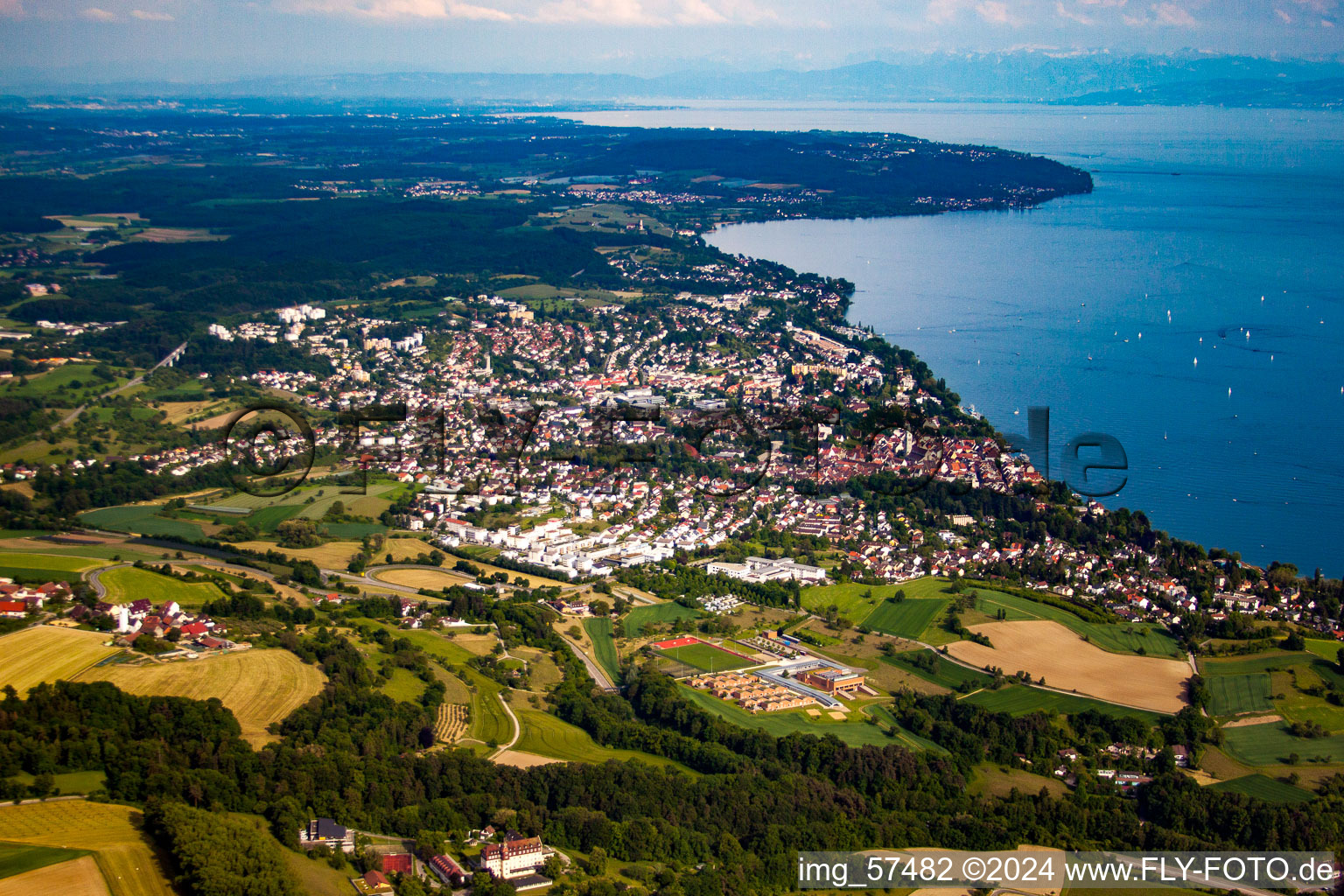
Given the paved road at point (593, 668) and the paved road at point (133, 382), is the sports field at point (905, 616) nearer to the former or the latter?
the paved road at point (593, 668)

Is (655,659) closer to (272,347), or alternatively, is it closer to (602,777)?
(602,777)

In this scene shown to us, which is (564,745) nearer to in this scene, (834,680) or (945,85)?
(834,680)

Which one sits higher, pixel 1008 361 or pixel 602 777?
pixel 1008 361

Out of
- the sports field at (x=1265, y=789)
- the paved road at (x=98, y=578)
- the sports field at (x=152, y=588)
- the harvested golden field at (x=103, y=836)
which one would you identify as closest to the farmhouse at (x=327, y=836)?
the harvested golden field at (x=103, y=836)

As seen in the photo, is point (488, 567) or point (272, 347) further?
point (272, 347)

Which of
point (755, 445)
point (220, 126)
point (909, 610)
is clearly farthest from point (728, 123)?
point (909, 610)

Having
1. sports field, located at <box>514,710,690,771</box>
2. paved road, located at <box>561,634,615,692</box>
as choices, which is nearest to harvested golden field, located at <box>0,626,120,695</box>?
sports field, located at <box>514,710,690,771</box>

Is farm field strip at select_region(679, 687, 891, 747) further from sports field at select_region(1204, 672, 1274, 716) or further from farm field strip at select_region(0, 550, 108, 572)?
farm field strip at select_region(0, 550, 108, 572)
